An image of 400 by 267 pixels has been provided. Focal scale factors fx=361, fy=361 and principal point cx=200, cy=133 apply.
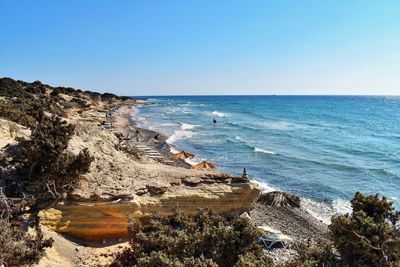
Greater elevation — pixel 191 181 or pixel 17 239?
pixel 191 181

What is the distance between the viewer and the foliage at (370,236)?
25.4 feet

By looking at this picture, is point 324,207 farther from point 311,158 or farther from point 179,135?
point 179,135

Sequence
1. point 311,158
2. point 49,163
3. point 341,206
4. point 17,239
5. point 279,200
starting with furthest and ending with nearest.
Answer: point 311,158, point 341,206, point 279,200, point 49,163, point 17,239

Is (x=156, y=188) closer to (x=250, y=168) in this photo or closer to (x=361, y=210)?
(x=361, y=210)

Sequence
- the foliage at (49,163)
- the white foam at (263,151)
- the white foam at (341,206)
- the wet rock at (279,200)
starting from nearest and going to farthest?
the foliage at (49,163) < the wet rock at (279,200) < the white foam at (341,206) < the white foam at (263,151)

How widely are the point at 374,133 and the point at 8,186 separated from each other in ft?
180

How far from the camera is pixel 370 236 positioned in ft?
26.1

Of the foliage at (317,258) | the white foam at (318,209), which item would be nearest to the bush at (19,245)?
the foliage at (317,258)

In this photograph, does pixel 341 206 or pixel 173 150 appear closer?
pixel 341 206

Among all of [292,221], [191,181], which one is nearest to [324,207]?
[292,221]

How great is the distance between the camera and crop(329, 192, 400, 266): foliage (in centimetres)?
774

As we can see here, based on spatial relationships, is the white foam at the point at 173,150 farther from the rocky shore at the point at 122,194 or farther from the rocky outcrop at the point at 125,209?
the rocky outcrop at the point at 125,209

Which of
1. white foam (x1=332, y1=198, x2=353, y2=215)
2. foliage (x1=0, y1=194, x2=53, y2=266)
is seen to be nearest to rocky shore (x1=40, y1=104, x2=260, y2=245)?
foliage (x1=0, y1=194, x2=53, y2=266)

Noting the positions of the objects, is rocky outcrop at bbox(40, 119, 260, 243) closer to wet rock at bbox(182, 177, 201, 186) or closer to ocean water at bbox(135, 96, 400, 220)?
wet rock at bbox(182, 177, 201, 186)
